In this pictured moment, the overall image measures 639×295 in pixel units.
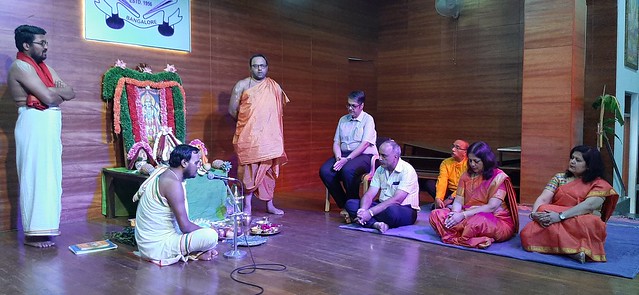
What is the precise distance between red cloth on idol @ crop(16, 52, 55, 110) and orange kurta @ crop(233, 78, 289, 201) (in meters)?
1.94

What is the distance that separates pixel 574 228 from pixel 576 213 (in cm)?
11

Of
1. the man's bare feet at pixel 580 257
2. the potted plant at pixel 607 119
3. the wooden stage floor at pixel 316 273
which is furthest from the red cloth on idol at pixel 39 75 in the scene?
the potted plant at pixel 607 119

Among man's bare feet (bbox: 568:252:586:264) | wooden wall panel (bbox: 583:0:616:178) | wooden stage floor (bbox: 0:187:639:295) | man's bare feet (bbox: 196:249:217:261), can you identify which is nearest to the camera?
wooden stage floor (bbox: 0:187:639:295)

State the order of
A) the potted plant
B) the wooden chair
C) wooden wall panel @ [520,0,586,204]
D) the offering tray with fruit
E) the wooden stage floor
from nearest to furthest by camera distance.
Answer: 1. the wooden stage floor
2. the offering tray with fruit
3. the wooden chair
4. wooden wall panel @ [520,0,586,204]
5. the potted plant

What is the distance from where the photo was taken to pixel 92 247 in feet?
13.1

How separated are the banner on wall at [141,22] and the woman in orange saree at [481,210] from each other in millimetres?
3501

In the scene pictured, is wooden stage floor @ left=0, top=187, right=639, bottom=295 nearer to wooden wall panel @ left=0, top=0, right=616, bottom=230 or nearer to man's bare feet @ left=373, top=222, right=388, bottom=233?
man's bare feet @ left=373, top=222, right=388, bottom=233

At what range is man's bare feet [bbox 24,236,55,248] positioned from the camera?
161 inches

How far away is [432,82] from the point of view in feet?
27.0

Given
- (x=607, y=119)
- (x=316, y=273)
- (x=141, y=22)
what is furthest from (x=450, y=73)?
Result: (x=316, y=273)

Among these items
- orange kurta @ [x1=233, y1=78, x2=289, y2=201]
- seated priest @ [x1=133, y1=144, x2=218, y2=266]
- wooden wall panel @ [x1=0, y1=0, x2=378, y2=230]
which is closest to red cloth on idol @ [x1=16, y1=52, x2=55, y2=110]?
wooden wall panel @ [x1=0, y1=0, x2=378, y2=230]

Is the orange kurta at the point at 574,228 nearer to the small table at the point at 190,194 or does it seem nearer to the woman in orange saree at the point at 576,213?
the woman in orange saree at the point at 576,213

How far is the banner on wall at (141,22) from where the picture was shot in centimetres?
523

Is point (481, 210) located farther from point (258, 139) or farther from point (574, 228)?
point (258, 139)
